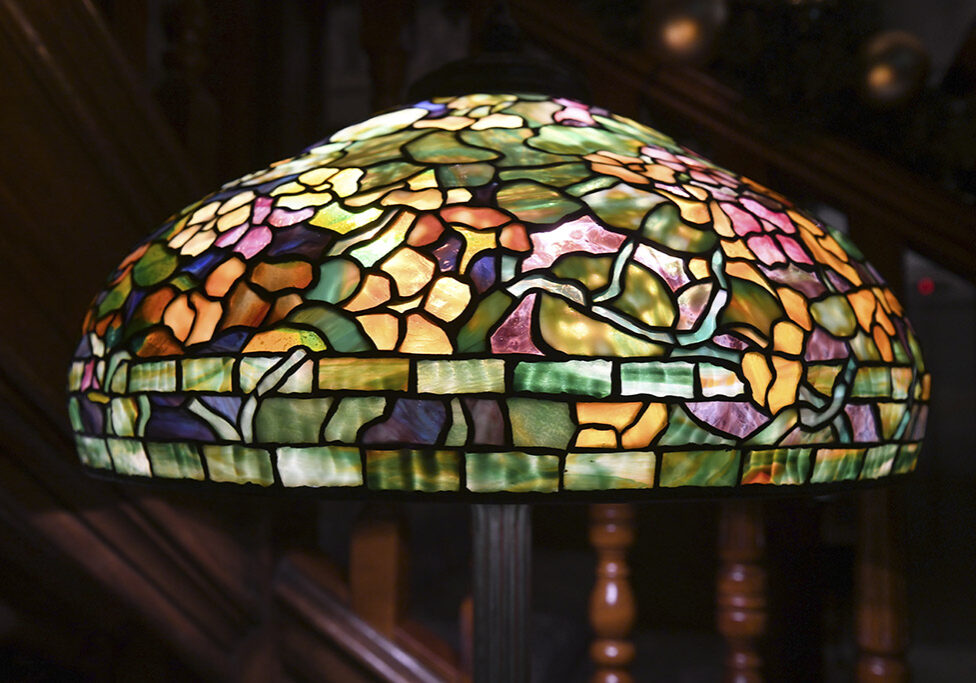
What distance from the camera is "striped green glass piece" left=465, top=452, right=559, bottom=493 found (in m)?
0.31

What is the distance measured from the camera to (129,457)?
1.23 ft

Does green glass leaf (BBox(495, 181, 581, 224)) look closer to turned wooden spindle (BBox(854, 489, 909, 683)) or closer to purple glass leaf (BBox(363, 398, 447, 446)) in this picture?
purple glass leaf (BBox(363, 398, 447, 446))

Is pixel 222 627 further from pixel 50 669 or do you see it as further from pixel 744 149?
pixel 744 149

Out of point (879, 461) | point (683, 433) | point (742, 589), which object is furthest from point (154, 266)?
point (742, 589)

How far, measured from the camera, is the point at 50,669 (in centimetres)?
104

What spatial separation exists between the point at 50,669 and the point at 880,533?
1084 mm

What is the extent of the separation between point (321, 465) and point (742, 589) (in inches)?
30.9

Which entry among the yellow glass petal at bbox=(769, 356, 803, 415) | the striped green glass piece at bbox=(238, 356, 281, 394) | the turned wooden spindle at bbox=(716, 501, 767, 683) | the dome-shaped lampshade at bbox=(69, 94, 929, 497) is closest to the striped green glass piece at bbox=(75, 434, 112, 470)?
the dome-shaped lampshade at bbox=(69, 94, 929, 497)

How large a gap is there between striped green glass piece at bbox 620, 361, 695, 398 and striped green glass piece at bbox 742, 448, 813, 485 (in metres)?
0.05

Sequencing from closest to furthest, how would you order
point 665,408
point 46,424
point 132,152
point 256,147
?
point 665,408, point 46,424, point 132,152, point 256,147

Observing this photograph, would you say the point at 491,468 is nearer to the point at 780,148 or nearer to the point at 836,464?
the point at 836,464

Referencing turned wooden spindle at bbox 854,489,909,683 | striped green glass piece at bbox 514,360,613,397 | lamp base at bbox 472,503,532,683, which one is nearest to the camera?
striped green glass piece at bbox 514,360,613,397

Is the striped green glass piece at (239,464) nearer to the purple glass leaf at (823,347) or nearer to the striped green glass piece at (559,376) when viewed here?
the striped green glass piece at (559,376)

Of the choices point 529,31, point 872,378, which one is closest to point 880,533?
point 872,378
